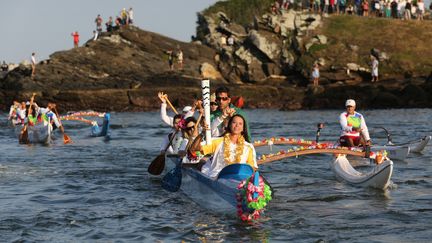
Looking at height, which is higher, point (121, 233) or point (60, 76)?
point (60, 76)

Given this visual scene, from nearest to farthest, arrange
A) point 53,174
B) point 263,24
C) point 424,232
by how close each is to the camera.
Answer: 1. point 424,232
2. point 53,174
3. point 263,24

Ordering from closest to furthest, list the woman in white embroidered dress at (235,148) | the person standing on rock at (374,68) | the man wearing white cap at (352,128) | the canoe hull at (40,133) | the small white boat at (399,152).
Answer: the woman in white embroidered dress at (235,148)
the man wearing white cap at (352,128)
the small white boat at (399,152)
the canoe hull at (40,133)
the person standing on rock at (374,68)

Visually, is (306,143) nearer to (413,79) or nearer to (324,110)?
(324,110)

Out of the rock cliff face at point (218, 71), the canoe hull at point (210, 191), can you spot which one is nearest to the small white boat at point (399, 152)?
the canoe hull at point (210, 191)

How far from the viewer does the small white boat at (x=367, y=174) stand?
14.5 m

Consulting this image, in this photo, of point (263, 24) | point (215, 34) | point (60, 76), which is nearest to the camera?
point (60, 76)

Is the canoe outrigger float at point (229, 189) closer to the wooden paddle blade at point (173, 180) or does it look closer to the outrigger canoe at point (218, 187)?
the outrigger canoe at point (218, 187)

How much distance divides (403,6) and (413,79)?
1418 centimetres

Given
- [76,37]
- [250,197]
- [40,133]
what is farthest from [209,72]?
[250,197]

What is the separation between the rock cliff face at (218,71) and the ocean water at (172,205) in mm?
27609

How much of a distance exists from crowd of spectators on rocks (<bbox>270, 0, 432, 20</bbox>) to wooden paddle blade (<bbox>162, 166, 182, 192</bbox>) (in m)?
47.2

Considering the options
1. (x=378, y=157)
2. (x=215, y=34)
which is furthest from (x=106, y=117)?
(x=215, y=34)

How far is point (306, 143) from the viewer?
55.7 ft

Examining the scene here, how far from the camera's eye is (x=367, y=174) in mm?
15227
